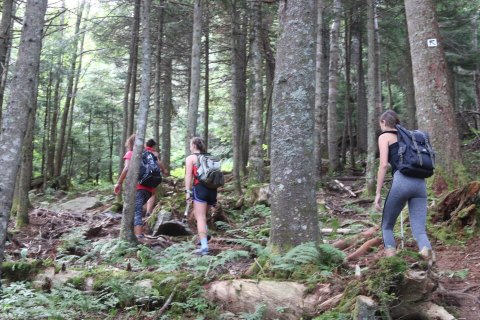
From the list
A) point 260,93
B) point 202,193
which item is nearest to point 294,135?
point 202,193

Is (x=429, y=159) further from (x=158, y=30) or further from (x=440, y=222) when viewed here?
(x=158, y=30)

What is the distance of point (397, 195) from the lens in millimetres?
4883

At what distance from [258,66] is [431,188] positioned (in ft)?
21.4

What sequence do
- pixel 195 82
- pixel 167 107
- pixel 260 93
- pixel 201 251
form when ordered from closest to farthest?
1. pixel 201 251
2. pixel 195 82
3. pixel 260 93
4. pixel 167 107

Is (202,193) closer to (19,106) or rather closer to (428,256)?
(19,106)

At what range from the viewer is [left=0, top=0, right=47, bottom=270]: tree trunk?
4.87 meters

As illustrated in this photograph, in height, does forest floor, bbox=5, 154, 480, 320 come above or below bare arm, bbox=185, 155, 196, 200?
below

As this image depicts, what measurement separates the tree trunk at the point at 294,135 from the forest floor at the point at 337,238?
0.73 meters

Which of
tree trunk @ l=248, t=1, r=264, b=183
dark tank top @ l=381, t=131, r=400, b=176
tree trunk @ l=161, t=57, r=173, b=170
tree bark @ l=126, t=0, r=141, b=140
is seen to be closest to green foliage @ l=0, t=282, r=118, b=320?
dark tank top @ l=381, t=131, r=400, b=176

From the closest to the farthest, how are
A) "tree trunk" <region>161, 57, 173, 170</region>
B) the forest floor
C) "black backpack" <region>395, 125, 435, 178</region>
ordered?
the forest floor → "black backpack" <region>395, 125, 435, 178</region> → "tree trunk" <region>161, 57, 173, 170</region>

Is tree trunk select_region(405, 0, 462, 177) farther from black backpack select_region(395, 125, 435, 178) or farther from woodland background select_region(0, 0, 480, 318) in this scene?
black backpack select_region(395, 125, 435, 178)

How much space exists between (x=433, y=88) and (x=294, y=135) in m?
3.90

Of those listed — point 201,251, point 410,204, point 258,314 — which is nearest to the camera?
point 258,314

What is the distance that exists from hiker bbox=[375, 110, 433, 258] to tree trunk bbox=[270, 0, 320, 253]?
808 millimetres
